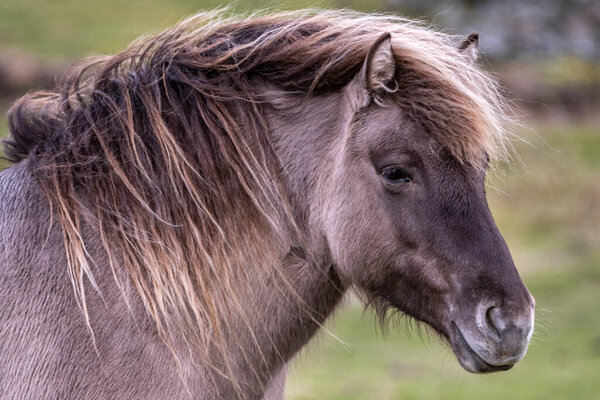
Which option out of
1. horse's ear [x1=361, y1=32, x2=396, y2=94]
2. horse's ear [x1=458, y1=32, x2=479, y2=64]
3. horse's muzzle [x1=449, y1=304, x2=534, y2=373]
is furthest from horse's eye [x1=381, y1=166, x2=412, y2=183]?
horse's ear [x1=458, y1=32, x2=479, y2=64]

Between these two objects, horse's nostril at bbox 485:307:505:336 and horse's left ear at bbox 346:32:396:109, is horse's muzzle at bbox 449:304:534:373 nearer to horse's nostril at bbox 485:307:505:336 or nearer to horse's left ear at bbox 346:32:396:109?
horse's nostril at bbox 485:307:505:336

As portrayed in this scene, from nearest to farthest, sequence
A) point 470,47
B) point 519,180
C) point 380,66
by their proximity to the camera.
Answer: point 380,66 < point 470,47 < point 519,180

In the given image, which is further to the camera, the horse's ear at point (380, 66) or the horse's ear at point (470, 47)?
the horse's ear at point (470, 47)

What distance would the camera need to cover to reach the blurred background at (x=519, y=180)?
8.15m

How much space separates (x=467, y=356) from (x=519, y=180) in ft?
39.9

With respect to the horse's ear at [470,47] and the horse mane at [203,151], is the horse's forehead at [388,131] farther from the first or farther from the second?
the horse's ear at [470,47]

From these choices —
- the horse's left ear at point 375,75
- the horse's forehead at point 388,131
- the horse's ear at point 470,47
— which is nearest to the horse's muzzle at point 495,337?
the horse's forehead at point 388,131

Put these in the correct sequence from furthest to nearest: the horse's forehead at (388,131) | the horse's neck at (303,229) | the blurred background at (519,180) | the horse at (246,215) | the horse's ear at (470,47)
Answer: the blurred background at (519,180)
the horse's ear at (470,47)
the horse's neck at (303,229)
the horse's forehead at (388,131)
the horse at (246,215)

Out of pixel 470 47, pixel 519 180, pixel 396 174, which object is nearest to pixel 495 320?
pixel 396 174

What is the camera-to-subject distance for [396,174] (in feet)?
10.6

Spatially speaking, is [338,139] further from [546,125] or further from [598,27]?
[598,27]

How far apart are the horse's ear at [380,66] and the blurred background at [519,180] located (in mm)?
830

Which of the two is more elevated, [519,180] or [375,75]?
[375,75]

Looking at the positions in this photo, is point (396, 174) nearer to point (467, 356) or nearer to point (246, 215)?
point (246, 215)
